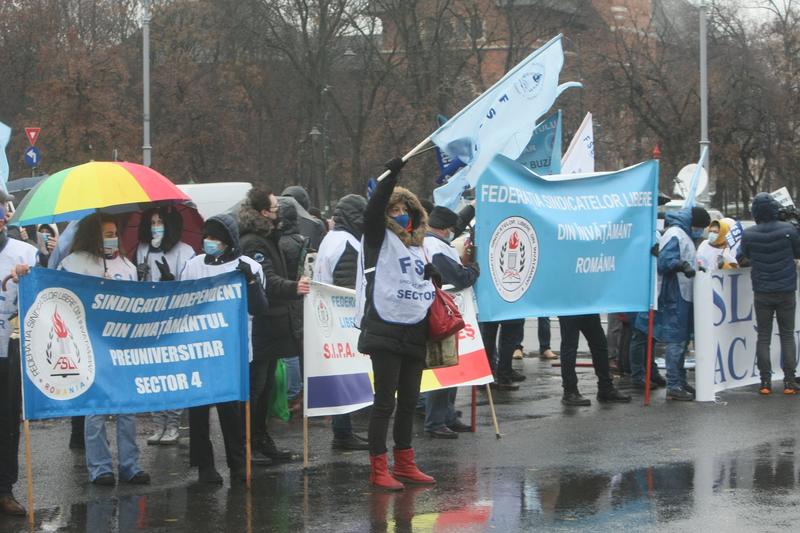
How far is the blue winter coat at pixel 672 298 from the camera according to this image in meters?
11.9

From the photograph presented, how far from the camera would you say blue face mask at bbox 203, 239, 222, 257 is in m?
8.40

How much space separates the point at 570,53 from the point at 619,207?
41.2 meters

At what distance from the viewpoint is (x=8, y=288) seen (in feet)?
24.7

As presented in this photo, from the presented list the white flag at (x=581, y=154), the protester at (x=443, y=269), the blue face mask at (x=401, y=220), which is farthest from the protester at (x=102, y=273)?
the white flag at (x=581, y=154)

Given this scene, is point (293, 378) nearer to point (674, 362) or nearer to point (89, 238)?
point (674, 362)

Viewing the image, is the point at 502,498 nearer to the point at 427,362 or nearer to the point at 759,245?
the point at 427,362

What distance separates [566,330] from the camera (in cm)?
1173

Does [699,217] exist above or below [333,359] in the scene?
above

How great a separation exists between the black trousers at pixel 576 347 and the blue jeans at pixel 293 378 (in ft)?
7.94

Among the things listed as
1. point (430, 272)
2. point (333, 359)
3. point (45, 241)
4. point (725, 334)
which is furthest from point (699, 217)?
point (45, 241)

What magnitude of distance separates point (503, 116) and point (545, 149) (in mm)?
2949

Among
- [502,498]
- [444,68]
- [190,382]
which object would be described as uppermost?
[444,68]

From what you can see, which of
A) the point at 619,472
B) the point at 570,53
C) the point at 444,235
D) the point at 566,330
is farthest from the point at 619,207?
the point at 570,53

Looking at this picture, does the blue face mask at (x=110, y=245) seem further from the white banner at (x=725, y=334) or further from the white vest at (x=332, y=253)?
the white banner at (x=725, y=334)
